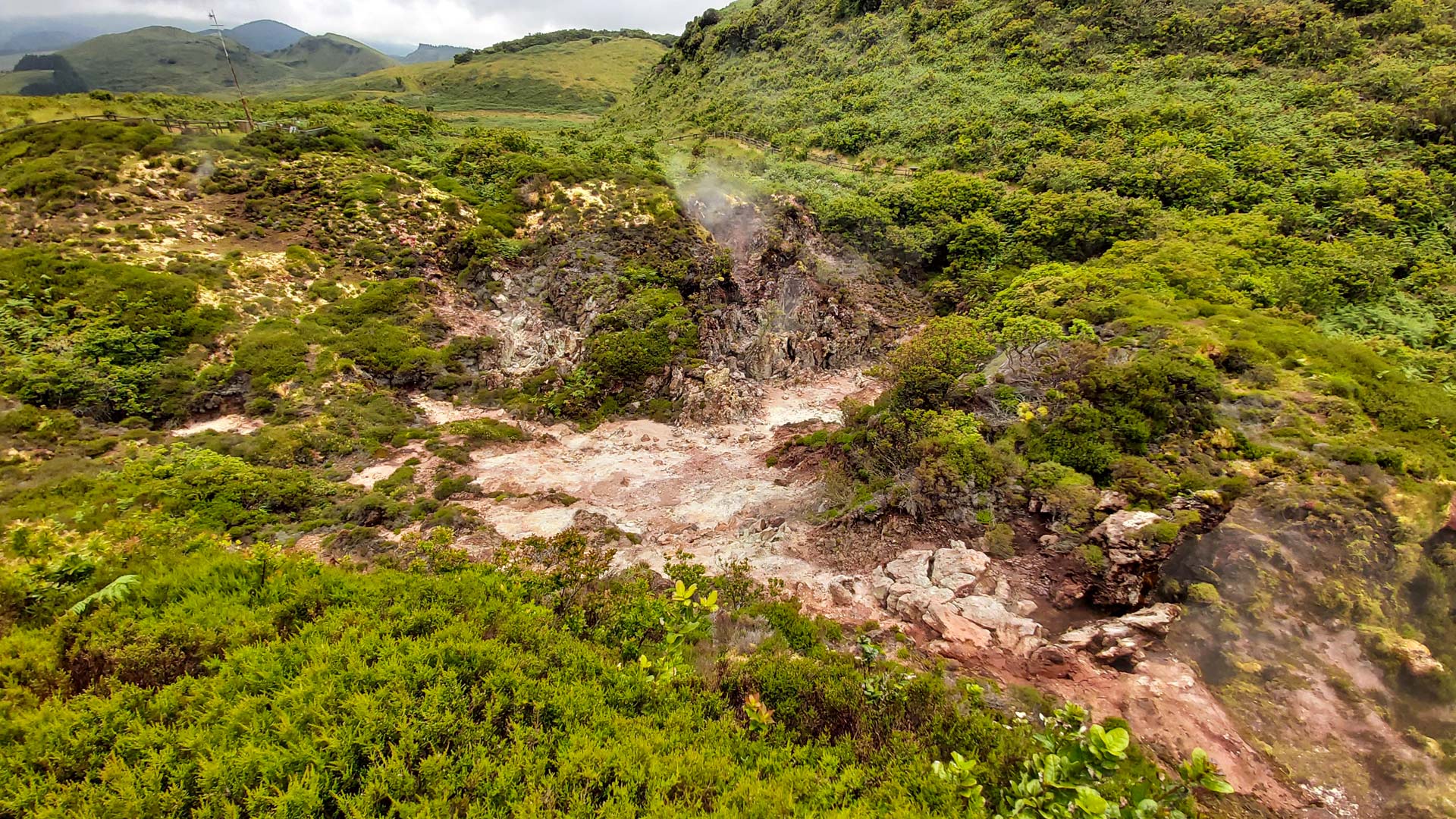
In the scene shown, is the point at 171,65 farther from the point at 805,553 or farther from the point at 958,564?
the point at 958,564

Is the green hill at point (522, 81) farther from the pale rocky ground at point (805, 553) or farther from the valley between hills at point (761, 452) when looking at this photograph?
the pale rocky ground at point (805, 553)

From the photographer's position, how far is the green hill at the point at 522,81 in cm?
9612

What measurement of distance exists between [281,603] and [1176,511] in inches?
694

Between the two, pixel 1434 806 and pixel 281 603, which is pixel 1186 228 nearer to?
pixel 1434 806

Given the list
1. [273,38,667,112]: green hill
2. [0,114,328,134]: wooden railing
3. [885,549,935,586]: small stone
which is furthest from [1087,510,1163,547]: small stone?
[273,38,667,112]: green hill

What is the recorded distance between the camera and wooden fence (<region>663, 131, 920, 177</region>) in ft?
132

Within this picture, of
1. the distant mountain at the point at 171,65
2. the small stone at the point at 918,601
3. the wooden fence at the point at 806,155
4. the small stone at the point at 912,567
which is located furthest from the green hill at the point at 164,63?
the small stone at the point at 918,601

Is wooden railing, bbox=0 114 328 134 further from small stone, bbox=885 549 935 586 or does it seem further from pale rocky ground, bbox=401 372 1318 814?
small stone, bbox=885 549 935 586

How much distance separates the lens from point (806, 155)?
4534cm

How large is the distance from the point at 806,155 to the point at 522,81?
89.3 meters

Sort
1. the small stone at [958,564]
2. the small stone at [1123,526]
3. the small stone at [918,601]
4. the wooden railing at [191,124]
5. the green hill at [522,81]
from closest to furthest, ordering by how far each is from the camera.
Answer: the small stone at [918,601] < the small stone at [1123,526] < the small stone at [958,564] < the wooden railing at [191,124] < the green hill at [522,81]

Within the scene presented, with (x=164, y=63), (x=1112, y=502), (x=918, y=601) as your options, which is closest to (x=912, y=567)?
(x=918, y=601)

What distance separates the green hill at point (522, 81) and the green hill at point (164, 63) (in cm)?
5592

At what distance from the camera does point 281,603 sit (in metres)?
6.53
